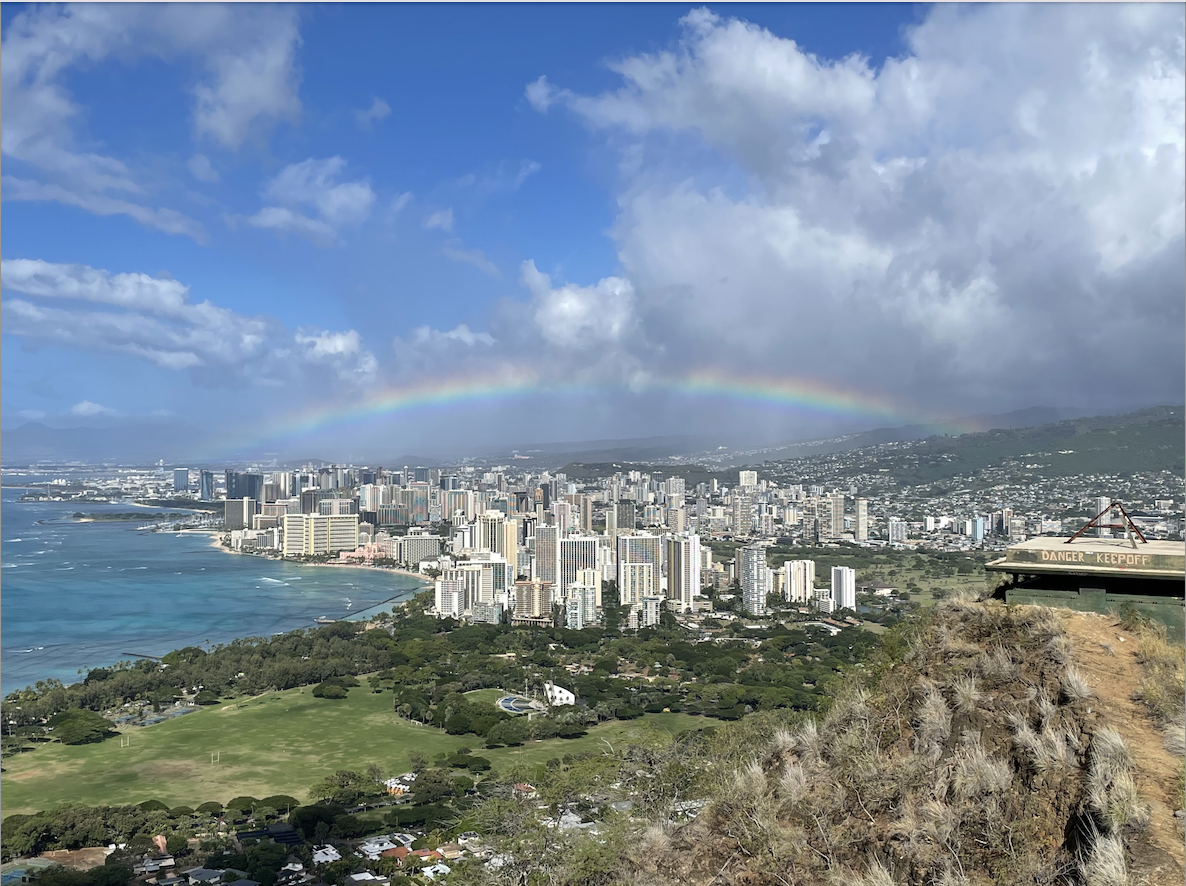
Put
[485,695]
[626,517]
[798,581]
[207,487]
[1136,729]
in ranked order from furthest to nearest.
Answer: [207,487] < [626,517] < [798,581] < [485,695] < [1136,729]

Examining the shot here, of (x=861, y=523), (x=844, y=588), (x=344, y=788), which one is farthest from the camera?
(x=861, y=523)

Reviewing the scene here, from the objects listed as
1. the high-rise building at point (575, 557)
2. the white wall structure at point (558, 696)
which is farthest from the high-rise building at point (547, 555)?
the white wall structure at point (558, 696)

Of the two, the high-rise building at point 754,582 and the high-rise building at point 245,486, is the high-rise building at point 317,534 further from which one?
the high-rise building at point 754,582

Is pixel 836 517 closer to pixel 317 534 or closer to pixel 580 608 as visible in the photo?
pixel 580 608

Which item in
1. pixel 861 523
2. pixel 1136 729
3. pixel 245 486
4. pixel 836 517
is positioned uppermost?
pixel 1136 729

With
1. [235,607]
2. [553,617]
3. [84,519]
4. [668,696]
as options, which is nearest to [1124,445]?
[553,617]

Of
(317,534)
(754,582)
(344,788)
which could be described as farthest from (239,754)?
(317,534)
